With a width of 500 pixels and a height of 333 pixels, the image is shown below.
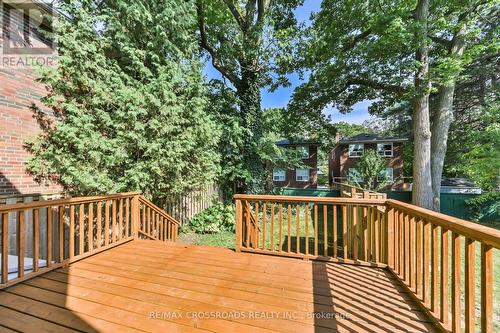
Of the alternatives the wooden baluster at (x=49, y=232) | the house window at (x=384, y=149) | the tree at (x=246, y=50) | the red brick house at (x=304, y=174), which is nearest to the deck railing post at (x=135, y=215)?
the wooden baluster at (x=49, y=232)

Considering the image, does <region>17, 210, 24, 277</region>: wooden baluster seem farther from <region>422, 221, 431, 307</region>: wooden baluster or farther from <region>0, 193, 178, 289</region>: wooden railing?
<region>422, 221, 431, 307</region>: wooden baluster

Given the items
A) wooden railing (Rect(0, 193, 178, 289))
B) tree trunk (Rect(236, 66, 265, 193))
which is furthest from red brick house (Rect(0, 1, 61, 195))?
tree trunk (Rect(236, 66, 265, 193))

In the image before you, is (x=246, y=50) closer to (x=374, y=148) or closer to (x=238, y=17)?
(x=238, y=17)

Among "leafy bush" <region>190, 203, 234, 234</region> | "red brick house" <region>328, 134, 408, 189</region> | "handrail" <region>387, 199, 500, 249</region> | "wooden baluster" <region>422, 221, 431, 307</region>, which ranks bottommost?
"leafy bush" <region>190, 203, 234, 234</region>

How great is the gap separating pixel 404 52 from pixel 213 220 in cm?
843

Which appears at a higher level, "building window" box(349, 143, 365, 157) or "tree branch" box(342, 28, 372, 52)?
"tree branch" box(342, 28, 372, 52)

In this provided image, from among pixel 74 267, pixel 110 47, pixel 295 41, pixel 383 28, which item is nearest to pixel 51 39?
pixel 110 47

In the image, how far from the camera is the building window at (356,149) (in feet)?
64.2

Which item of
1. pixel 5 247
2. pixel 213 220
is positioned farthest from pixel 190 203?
pixel 5 247

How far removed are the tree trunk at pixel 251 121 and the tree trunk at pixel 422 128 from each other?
17.0 ft

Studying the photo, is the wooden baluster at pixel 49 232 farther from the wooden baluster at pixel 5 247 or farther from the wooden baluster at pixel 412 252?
the wooden baluster at pixel 412 252

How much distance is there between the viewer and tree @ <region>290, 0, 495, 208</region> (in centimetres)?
727

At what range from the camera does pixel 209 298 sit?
7.38ft

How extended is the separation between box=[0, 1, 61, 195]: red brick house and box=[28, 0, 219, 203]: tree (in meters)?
0.23
